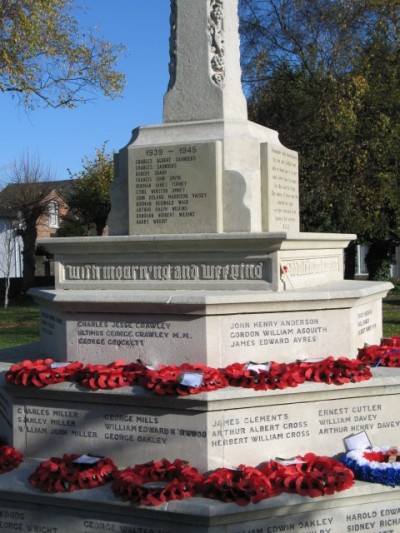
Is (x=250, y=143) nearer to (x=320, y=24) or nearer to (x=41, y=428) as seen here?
(x=41, y=428)

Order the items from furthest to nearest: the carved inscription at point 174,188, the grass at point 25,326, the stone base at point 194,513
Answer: the grass at point 25,326
the carved inscription at point 174,188
the stone base at point 194,513

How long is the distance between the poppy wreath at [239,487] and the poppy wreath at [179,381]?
0.61m

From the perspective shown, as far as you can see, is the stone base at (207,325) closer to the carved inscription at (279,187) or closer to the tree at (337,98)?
the carved inscription at (279,187)

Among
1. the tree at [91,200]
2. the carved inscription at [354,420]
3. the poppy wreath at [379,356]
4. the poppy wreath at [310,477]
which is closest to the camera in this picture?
the poppy wreath at [310,477]

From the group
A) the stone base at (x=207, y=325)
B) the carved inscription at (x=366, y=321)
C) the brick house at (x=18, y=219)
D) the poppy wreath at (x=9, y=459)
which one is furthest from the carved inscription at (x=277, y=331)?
the brick house at (x=18, y=219)

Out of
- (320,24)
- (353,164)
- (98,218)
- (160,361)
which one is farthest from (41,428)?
(98,218)

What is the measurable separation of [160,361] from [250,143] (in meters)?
2.25

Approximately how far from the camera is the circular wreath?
529 centimetres

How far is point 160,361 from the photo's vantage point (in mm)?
6074

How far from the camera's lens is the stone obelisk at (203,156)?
6.75 m

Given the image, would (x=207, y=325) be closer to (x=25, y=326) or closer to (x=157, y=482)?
(x=157, y=482)

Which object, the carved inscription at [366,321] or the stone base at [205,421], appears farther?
the carved inscription at [366,321]

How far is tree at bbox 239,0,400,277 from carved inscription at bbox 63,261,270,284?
16046mm

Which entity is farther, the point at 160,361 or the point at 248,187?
the point at 248,187
